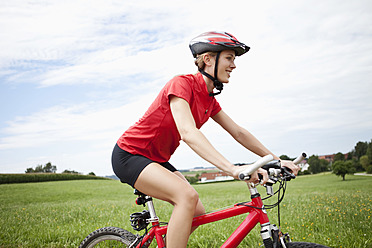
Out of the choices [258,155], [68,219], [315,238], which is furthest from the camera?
[68,219]

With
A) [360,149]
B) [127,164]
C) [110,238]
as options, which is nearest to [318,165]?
[360,149]

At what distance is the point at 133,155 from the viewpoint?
295 cm

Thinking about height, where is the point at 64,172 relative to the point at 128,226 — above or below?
above

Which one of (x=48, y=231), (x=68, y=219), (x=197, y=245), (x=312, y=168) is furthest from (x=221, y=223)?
(x=312, y=168)

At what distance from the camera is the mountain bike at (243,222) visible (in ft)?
7.82

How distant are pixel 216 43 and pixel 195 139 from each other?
88 centimetres

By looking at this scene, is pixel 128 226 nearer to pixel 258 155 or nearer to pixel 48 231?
pixel 48 231

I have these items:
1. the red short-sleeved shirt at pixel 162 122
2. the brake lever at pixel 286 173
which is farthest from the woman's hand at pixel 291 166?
the red short-sleeved shirt at pixel 162 122

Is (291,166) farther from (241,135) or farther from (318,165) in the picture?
(318,165)

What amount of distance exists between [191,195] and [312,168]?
3553cm

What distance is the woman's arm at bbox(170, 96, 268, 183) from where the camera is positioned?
239 cm

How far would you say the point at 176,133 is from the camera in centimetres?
299

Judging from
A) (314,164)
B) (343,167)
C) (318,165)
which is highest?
(314,164)

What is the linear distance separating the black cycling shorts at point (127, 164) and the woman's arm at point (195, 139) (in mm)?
511
